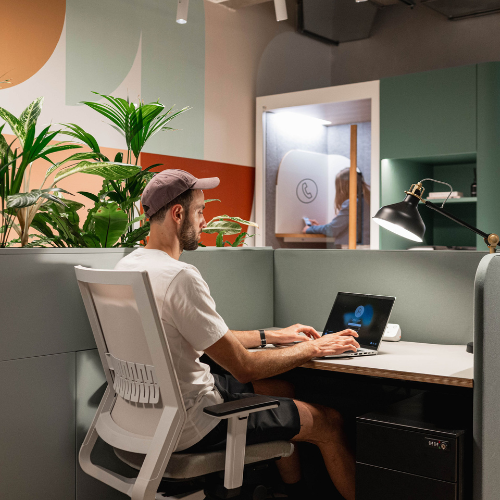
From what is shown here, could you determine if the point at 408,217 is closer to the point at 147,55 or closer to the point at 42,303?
the point at 42,303

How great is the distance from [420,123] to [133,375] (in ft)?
11.1

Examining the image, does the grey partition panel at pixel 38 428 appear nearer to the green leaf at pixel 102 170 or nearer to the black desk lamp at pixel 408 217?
the green leaf at pixel 102 170

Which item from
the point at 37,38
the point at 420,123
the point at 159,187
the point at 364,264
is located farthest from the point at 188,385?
the point at 420,123

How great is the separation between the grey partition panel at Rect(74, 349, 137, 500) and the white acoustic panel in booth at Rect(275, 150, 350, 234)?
3.22m

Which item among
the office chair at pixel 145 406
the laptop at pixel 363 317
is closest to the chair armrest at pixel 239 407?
the office chair at pixel 145 406

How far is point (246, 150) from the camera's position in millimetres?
5168

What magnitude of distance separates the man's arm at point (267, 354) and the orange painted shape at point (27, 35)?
96.1 inches

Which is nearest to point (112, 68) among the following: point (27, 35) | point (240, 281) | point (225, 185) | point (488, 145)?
point (27, 35)

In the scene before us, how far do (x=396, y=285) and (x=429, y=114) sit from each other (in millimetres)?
2346

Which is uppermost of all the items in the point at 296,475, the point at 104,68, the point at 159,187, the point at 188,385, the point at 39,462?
the point at 104,68

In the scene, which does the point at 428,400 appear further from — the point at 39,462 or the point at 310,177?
the point at 310,177

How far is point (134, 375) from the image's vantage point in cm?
159

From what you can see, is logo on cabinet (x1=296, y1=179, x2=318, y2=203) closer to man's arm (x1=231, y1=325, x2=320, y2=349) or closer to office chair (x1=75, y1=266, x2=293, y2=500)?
man's arm (x1=231, y1=325, x2=320, y2=349)

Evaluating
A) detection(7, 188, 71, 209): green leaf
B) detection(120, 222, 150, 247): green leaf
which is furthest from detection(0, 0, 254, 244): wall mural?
detection(7, 188, 71, 209): green leaf
